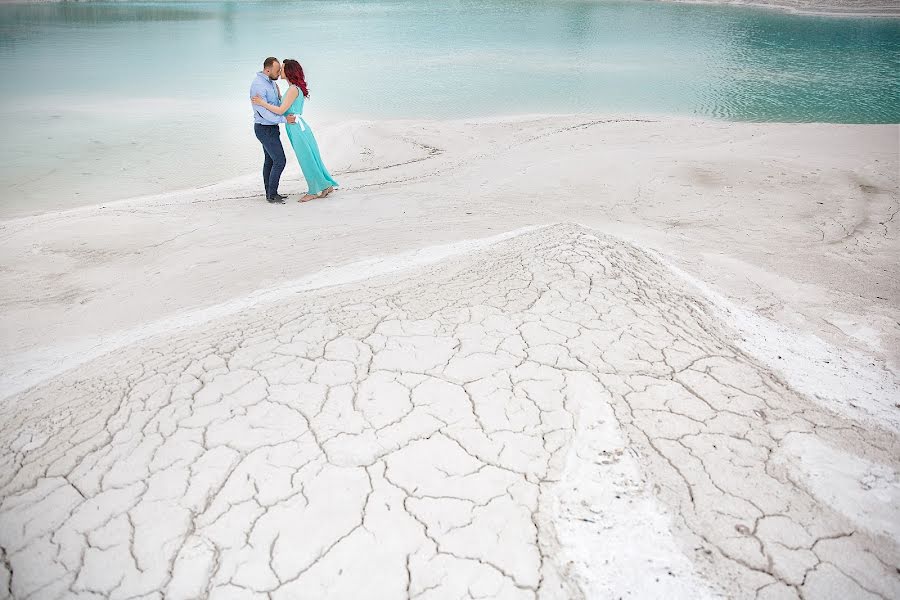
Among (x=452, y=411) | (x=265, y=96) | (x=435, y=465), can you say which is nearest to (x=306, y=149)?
(x=265, y=96)

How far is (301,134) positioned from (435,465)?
491 cm

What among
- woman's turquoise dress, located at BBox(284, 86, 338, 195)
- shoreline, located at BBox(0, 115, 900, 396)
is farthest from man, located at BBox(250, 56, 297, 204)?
shoreline, located at BBox(0, 115, 900, 396)

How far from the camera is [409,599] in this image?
1.86 m

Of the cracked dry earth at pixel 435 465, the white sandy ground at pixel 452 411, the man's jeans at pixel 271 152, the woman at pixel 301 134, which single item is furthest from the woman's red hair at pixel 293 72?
the cracked dry earth at pixel 435 465

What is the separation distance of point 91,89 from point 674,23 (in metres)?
29.8

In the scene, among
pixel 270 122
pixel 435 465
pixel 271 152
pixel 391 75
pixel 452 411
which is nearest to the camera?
pixel 435 465

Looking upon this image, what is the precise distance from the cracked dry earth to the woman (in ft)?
10.7

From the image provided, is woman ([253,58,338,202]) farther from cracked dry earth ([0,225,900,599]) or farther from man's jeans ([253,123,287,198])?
cracked dry earth ([0,225,900,599])

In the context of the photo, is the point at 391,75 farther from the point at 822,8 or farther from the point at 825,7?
the point at 825,7

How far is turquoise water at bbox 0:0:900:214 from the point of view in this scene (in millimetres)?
10430

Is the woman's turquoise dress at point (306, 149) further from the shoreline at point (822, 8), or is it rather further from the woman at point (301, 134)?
the shoreline at point (822, 8)

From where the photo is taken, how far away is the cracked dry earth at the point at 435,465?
6.41 ft

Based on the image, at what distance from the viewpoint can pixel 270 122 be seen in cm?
588

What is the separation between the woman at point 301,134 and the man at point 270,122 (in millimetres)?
81
